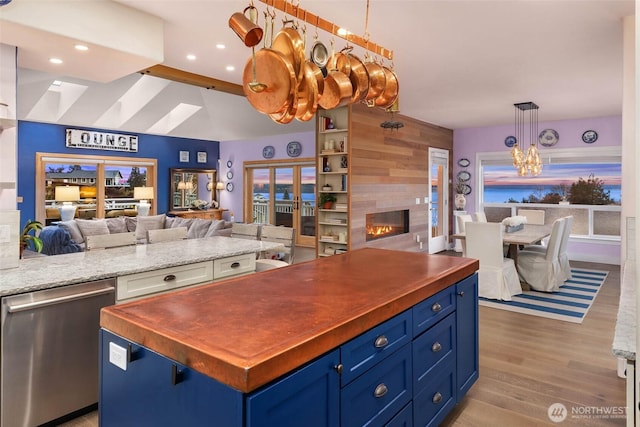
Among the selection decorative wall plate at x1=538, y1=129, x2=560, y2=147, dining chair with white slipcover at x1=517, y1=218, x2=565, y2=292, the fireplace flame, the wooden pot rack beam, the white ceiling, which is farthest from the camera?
decorative wall plate at x1=538, y1=129, x2=560, y2=147

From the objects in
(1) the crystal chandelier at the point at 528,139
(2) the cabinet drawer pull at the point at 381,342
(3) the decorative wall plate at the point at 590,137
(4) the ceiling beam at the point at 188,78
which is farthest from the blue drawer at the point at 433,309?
(3) the decorative wall plate at the point at 590,137

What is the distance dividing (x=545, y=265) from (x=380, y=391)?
4341 mm

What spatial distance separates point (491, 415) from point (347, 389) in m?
1.49

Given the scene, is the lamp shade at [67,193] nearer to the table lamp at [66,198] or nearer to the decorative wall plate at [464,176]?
the table lamp at [66,198]

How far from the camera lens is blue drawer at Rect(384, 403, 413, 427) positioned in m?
1.64

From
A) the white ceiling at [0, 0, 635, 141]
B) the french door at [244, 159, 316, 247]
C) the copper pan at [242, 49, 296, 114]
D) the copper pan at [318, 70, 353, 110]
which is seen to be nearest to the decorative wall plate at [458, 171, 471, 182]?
the white ceiling at [0, 0, 635, 141]

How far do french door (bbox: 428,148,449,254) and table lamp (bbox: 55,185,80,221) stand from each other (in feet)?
23.6

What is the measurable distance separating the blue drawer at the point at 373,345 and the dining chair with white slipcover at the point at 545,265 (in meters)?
3.99

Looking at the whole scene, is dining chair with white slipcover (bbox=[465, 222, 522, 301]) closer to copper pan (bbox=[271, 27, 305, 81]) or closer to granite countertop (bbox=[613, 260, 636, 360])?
granite countertop (bbox=[613, 260, 636, 360])

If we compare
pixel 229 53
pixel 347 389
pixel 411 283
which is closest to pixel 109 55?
pixel 229 53

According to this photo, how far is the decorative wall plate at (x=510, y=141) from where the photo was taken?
25.4ft

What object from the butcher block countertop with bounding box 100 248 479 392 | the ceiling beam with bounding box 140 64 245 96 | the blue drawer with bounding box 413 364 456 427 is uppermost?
the ceiling beam with bounding box 140 64 245 96

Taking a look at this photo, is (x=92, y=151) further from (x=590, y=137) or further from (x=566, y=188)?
(x=590, y=137)

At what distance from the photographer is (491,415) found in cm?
235
